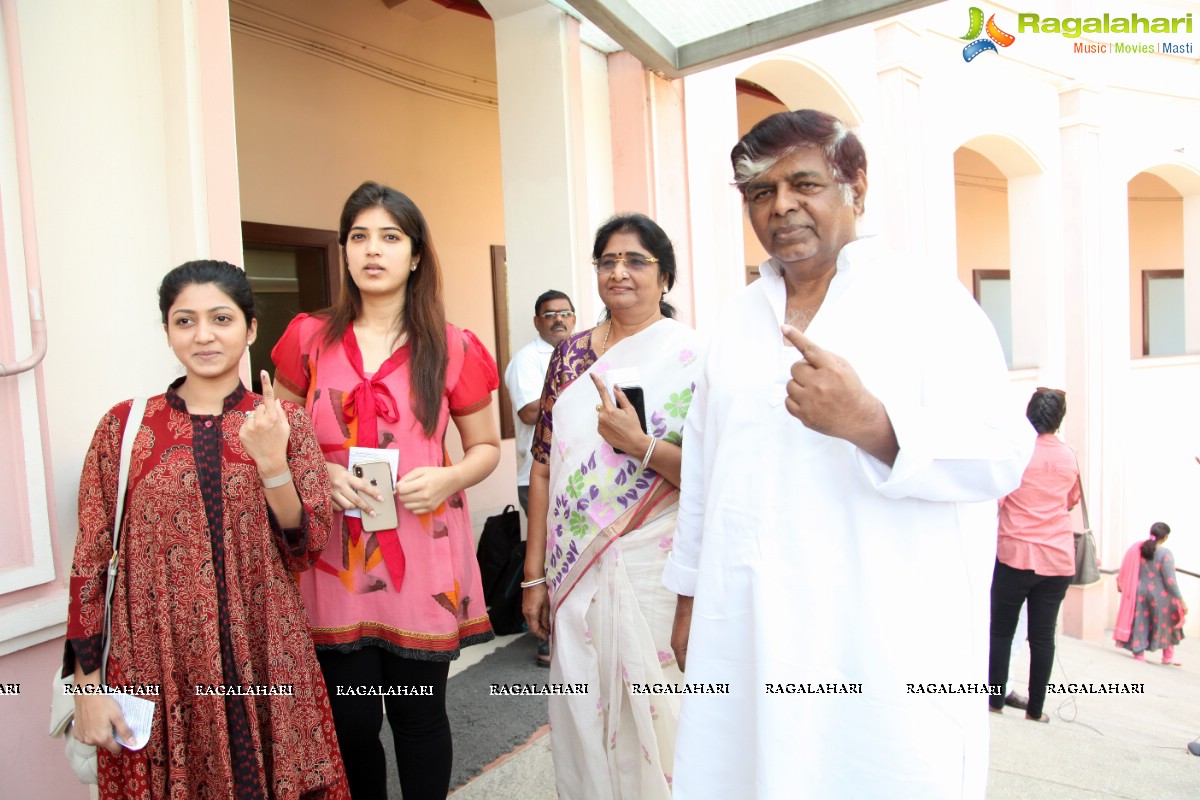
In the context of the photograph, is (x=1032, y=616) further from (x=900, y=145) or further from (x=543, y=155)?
(x=900, y=145)

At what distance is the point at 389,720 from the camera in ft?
6.44

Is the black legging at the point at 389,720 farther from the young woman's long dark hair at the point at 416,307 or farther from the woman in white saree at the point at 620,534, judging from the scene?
the young woman's long dark hair at the point at 416,307

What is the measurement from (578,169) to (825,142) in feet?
9.62

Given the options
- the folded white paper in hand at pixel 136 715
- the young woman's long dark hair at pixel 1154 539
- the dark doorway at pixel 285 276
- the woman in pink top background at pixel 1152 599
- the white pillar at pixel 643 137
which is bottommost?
the woman in pink top background at pixel 1152 599

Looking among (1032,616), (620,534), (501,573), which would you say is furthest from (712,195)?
(620,534)

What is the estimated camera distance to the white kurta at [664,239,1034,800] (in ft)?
4.25

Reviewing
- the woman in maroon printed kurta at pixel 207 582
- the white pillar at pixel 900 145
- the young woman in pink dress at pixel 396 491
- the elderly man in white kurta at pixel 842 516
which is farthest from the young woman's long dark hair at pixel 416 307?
the white pillar at pixel 900 145

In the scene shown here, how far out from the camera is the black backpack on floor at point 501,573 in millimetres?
4039

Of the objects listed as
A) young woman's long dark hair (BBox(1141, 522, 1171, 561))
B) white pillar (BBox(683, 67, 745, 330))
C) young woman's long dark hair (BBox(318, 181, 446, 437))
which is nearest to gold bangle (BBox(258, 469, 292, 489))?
young woman's long dark hair (BBox(318, 181, 446, 437))

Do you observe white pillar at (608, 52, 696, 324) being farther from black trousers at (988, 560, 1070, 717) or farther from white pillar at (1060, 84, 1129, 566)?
white pillar at (1060, 84, 1129, 566)

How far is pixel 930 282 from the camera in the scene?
138 centimetres

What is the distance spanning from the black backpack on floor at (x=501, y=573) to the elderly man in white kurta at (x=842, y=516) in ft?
8.45

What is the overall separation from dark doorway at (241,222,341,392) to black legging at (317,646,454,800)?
343 centimetres

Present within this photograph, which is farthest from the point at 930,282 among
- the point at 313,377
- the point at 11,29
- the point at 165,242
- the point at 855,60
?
the point at 855,60
